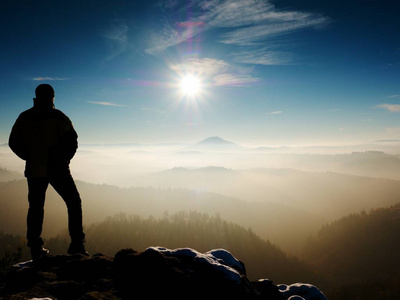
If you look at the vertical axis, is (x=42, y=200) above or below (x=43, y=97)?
below

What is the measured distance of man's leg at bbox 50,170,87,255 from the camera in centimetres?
672

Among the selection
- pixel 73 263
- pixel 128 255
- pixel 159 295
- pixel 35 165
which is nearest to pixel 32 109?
pixel 35 165

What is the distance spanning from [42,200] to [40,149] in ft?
4.82

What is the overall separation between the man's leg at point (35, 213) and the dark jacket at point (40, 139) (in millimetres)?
269

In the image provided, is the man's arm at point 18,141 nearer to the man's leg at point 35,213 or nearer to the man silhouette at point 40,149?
the man silhouette at point 40,149

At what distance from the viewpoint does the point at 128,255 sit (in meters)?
5.37

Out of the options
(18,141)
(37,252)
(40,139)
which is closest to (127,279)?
(37,252)

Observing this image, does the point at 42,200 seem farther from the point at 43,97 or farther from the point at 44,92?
the point at 44,92

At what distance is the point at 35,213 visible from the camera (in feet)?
21.8

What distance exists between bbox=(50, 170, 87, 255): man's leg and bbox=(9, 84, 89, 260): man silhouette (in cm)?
2

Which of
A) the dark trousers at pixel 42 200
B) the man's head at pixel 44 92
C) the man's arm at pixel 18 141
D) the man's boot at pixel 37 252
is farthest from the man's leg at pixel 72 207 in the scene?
the man's head at pixel 44 92

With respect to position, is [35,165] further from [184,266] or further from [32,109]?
[184,266]

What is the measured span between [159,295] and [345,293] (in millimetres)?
213806

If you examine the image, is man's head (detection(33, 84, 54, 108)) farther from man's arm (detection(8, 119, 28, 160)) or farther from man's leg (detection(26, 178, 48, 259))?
man's leg (detection(26, 178, 48, 259))
